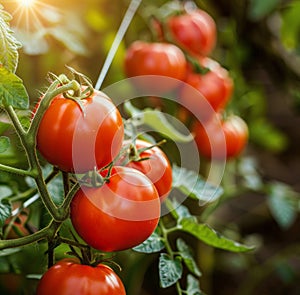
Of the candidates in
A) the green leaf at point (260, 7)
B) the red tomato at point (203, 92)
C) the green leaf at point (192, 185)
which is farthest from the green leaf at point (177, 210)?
the green leaf at point (260, 7)

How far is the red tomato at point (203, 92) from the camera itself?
0.98m

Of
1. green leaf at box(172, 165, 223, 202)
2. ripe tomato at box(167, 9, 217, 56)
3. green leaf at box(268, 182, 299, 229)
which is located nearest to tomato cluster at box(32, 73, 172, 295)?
green leaf at box(172, 165, 223, 202)

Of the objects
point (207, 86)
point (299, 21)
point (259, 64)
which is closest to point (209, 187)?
point (207, 86)

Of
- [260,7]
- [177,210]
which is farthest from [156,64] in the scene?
[260,7]

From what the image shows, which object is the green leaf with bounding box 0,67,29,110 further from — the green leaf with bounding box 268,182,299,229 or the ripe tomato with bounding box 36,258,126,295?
the green leaf with bounding box 268,182,299,229

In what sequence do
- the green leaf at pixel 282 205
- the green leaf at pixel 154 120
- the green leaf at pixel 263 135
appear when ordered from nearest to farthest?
the green leaf at pixel 154 120
the green leaf at pixel 282 205
the green leaf at pixel 263 135

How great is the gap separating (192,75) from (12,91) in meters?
0.56

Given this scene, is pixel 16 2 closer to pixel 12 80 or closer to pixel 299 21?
pixel 12 80

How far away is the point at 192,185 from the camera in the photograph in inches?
31.2

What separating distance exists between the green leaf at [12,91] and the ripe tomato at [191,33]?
0.61 meters

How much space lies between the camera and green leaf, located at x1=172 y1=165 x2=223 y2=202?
769 millimetres

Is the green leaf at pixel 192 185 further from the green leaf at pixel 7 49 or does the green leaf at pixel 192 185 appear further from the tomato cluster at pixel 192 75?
the green leaf at pixel 7 49

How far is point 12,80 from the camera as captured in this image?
495 millimetres

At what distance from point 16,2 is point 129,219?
365 millimetres
